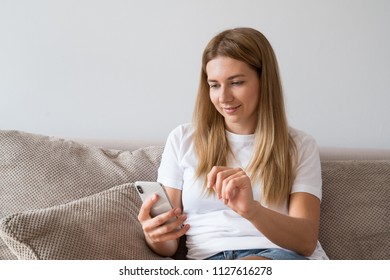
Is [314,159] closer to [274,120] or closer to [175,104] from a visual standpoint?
[274,120]

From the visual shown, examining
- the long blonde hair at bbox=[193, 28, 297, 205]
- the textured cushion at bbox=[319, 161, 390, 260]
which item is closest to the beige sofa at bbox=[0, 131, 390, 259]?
the textured cushion at bbox=[319, 161, 390, 260]

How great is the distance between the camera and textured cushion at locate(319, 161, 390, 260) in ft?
4.48

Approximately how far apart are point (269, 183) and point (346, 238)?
0.30m

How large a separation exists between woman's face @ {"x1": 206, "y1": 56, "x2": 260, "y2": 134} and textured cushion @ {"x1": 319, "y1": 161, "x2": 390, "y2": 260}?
13.9 inches

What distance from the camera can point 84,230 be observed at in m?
1.12

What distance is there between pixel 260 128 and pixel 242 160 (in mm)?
94

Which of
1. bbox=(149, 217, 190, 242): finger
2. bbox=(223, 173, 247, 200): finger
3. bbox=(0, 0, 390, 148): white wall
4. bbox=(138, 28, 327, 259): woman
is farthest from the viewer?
bbox=(0, 0, 390, 148): white wall

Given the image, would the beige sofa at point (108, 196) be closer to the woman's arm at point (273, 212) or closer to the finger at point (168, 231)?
the finger at point (168, 231)

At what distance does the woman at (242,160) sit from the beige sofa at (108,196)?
100mm

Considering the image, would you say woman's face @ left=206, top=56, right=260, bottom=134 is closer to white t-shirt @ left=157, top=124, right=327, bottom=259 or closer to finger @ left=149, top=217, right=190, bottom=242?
white t-shirt @ left=157, top=124, right=327, bottom=259

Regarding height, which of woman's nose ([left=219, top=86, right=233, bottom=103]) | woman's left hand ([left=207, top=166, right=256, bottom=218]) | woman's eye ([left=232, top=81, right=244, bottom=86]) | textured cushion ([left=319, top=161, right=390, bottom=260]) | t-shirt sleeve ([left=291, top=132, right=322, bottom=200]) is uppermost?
woman's eye ([left=232, top=81, right=244, bottom=86])

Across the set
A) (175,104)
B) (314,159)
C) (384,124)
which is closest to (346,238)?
(314,159)

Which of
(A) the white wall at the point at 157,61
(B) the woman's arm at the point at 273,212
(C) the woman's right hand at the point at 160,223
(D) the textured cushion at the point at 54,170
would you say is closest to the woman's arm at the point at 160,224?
(C) the woman's right hand at the point at 160,223

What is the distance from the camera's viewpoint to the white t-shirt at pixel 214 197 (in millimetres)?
1229
